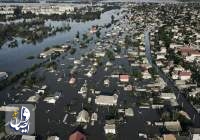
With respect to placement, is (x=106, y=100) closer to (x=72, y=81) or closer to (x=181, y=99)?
(x=72, y=81)

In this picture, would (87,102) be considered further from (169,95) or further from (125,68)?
(125,68)

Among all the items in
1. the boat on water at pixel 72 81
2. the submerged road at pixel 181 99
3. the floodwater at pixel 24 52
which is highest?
the floodwater at pixel 24 52

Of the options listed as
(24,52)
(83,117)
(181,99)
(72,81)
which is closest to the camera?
(83,117)

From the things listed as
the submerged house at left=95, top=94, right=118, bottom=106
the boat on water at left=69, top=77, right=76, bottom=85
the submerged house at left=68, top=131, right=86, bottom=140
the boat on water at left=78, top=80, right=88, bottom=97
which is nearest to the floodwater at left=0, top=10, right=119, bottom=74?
the boat on water at left=69, top=77, right=76, bottom=85

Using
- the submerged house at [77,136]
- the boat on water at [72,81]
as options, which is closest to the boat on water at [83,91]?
the boat on water at [72,81]

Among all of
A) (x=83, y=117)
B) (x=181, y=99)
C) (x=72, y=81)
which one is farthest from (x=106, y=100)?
(x=181, y=99)

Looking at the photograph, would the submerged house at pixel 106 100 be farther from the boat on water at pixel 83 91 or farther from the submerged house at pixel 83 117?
the submerged house at pixel 83 117

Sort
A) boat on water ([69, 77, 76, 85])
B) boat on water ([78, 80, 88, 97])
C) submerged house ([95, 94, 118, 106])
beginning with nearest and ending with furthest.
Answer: submerged house ([95, 94, 118, 106])
boat on water ([78, 80, 88, 97])
boat on water ([69, 77, 76, 85])

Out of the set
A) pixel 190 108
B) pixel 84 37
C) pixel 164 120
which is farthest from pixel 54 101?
pixel 84 37

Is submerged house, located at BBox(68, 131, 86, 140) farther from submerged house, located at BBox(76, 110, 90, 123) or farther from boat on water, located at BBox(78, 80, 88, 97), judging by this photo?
boat on water, located at BBox(78, 80, 88, 97)

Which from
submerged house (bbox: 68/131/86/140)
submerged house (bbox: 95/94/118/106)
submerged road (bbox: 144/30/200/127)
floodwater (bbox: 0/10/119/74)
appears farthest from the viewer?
floodwater (bbox: 0/10/119/74)

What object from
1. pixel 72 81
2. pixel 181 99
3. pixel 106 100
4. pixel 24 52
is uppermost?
pixel 24 52
